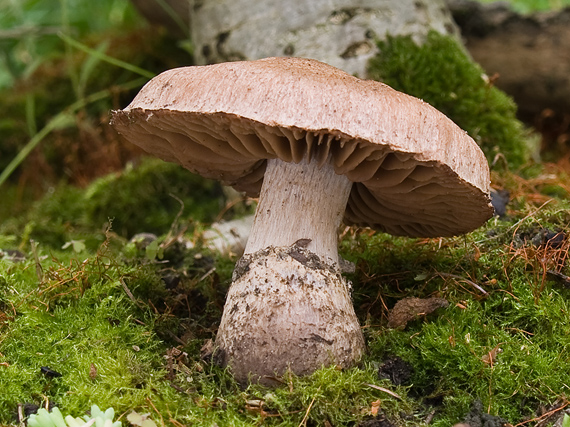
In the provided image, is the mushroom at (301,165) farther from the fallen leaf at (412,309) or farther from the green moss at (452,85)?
the green moss at (452,85)

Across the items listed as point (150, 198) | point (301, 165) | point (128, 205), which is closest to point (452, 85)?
point (301, 165)

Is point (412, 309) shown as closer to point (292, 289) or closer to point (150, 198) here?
point (292, 289)

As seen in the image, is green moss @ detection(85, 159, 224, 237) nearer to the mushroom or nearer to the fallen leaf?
the mushroom

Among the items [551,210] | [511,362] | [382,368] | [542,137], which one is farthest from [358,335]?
[542,137]

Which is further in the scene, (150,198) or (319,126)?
(150,198)

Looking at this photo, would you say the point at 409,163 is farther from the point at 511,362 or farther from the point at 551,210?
the point at 551,210

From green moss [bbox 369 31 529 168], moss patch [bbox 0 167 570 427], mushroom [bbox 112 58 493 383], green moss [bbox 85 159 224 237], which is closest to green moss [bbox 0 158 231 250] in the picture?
green moss [bbox 85 159 224 237]
